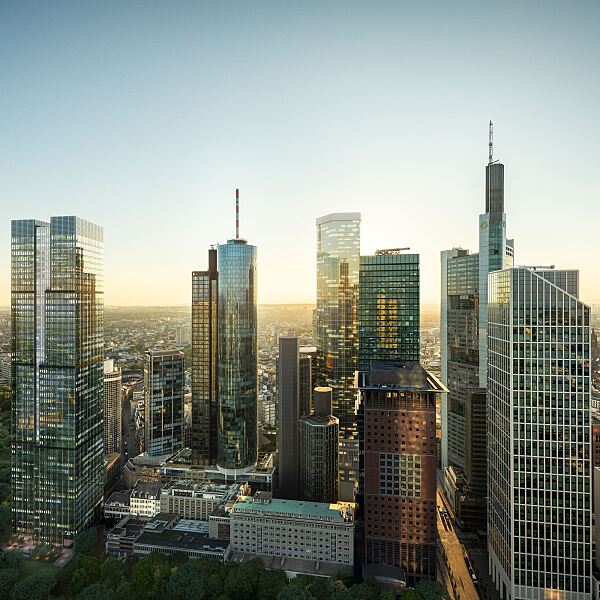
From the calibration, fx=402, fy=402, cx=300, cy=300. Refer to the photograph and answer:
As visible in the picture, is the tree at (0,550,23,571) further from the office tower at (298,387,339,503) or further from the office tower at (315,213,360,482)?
the office tower at (315,213,360,482)

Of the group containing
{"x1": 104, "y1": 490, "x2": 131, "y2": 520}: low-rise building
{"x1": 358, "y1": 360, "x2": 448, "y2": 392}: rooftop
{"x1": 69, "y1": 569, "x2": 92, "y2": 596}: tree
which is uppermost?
{"x1": 358, "y1": 360, "x2": 448, "y2": 392}: rooftop

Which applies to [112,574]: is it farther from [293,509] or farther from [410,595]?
[410,595]

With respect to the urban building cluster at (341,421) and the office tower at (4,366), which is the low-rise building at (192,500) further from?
the office tower at (4,366)

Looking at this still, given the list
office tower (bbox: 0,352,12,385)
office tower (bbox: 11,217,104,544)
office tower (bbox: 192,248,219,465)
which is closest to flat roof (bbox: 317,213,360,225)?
office tower (bbox: 192,248,219,465)

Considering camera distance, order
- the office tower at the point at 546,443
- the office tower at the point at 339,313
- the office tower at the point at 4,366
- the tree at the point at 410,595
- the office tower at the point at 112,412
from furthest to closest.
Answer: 1. the office tower at the point at 4,366
2. the office tower at the point at 112,412
3. the office tower at the point at 339,313
4. the office tower at the point at 546,443
5. the tree at the point at 410,595

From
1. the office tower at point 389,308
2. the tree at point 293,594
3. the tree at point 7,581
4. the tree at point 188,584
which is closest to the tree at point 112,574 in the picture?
the tree at point 188,584

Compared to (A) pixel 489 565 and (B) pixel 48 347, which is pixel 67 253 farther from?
(A) pixel 489 565

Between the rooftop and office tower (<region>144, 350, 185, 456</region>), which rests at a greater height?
the rooftop
